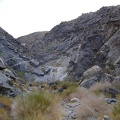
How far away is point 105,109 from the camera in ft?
33.7

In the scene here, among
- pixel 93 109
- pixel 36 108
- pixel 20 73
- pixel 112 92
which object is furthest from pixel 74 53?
pixel 36 108

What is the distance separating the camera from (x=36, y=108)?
8.16 meters

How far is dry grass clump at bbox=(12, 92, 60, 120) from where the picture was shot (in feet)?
26.0

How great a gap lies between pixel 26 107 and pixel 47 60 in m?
54.5

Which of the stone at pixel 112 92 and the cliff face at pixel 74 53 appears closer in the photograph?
the stone at pixel 112 92

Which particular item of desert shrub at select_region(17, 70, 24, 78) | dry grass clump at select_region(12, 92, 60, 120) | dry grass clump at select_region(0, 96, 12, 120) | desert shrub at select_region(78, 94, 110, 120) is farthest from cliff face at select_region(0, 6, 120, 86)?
dry grass clump at select_region(12, 92, 60, 120)

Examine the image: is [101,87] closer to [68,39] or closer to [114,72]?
[114,72]

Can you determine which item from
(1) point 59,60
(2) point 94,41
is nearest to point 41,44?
(1) point 59,60

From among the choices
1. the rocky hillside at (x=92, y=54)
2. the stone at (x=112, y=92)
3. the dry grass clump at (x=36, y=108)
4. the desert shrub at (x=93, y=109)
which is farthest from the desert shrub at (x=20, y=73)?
the dry grass clump at (x=36, y=108)

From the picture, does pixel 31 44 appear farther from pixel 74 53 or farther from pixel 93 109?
pixel 93 109

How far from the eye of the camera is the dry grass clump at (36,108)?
792cm

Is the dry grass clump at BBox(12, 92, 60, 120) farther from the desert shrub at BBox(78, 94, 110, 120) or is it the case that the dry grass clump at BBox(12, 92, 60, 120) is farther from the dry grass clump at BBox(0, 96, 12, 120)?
the desert shrub at BBox(78, 94, 110, 120)

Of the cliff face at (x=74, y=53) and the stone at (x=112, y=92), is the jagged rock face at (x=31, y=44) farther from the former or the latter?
the stone at (x=112, y=92)

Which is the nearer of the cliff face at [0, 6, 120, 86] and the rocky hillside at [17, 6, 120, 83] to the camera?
the rocky hillside at [17, 6, 120, 83]
